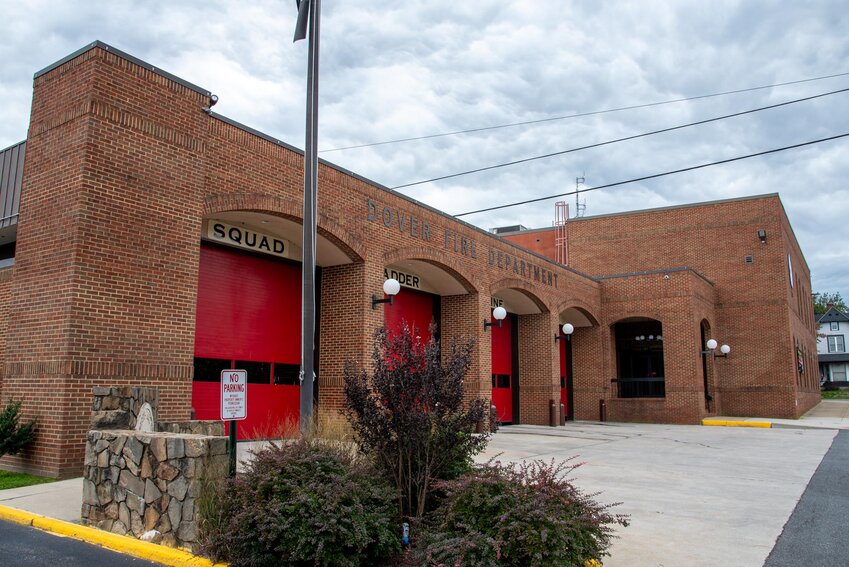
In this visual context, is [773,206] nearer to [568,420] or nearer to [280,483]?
[568,420]

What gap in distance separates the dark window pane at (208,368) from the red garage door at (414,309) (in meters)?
5.49

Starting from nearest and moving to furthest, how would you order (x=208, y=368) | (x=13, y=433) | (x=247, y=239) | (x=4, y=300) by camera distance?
(x=13, y=433) < (x=4, y=300) < (x=208, y=368) < (x=247, y=239)

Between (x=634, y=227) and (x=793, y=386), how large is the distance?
10.6 meters

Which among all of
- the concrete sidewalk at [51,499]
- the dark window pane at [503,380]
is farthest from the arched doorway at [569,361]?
the concrete sidewalk at [51,499]

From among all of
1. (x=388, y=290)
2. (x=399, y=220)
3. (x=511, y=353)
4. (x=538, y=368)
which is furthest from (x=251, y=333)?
(x=538, y=368)

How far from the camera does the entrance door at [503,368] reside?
24.9 m

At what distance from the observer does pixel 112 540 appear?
679 centimetres

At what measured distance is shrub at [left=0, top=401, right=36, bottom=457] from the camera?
9.90 m

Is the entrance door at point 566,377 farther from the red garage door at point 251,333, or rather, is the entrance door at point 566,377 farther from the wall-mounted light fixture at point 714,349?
the red garage door at point 251,333

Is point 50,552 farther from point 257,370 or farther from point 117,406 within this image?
point 257,370

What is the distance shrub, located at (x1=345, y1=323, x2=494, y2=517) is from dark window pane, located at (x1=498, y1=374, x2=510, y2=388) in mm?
18373

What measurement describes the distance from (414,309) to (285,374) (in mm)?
5379

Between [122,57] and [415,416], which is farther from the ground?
[122,57]

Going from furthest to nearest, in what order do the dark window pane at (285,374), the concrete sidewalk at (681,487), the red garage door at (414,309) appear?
the red garage door at (414,309), the dark window pane at (285,374), the concrete sidewalk at (681,487)
